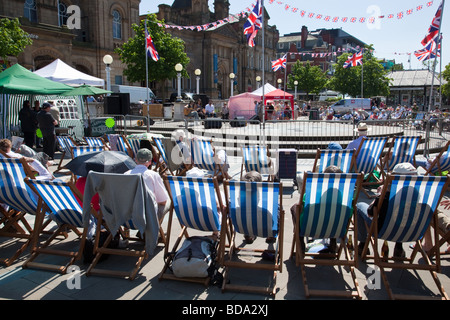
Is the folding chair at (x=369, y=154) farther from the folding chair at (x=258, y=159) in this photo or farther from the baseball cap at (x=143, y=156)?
the baseball cap at (x=143, y=156)

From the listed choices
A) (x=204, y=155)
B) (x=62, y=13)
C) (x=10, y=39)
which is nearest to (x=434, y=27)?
(x=204, y=155)

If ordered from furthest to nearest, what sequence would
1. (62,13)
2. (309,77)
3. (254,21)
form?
(309,77) → (62,13) → (254,21)

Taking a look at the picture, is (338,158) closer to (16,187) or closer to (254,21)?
(16,187)

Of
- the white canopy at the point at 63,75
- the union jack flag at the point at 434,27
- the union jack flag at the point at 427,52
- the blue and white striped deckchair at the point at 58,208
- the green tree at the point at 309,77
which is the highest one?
the green tree at the point at 309,77

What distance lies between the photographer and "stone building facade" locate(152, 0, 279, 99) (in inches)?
1848

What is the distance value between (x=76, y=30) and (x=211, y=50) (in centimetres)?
2039

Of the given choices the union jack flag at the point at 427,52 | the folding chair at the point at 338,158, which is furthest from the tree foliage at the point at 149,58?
the folding chair at the point at 338,158

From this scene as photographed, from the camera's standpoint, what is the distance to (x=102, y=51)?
3047cm

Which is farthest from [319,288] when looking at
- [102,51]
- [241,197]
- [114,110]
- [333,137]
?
[102,51]

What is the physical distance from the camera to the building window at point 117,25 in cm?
3247

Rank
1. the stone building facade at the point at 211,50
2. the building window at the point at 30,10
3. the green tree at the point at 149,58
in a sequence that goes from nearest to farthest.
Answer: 1. the building window at the point at 30,10
2. the green tree at the point at 149,58
3. the stone building facade at the point at 211,50

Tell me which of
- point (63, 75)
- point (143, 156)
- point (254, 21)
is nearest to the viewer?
point (143, 156)

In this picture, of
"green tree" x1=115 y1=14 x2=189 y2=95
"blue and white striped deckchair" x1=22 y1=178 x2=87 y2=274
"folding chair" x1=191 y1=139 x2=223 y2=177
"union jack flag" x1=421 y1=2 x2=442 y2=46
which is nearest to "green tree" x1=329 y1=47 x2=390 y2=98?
"green tree" x1=115 y1=14 x2=189 y2=95

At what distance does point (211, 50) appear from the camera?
47.7m
